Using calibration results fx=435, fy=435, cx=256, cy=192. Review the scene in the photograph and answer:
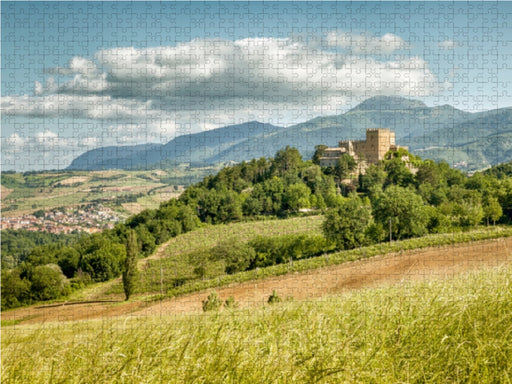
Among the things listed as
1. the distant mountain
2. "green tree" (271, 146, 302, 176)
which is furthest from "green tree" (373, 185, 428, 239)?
"green tree" (271, 146, 302, 176)

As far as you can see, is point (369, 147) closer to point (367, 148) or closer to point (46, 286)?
point (367, 148)

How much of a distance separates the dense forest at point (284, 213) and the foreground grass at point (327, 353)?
37.5 meters

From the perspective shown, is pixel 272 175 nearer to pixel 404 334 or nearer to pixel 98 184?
pixel 98 184

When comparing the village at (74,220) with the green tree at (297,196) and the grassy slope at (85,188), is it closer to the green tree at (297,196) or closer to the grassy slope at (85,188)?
the grassy slope at (85,188)

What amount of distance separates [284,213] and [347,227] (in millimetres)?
33985

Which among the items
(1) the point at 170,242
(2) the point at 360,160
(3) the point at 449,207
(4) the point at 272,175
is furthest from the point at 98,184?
(3) the point at 449,207

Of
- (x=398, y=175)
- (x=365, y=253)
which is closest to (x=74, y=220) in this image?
(x=398, y=175)

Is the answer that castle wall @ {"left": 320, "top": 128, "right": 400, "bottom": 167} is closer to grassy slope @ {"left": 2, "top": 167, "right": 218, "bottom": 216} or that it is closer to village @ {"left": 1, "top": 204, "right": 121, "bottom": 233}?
grassy slope @ {"left": 2, "top": 167, "right": 218, "bottom": 216}

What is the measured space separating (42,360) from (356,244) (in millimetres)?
41981

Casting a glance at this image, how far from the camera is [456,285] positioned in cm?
586

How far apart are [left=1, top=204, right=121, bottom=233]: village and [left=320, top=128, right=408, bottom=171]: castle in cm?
4296

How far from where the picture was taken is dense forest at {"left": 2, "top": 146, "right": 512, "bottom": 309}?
1724 inches

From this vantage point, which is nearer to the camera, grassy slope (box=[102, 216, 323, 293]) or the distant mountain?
the distant mountain

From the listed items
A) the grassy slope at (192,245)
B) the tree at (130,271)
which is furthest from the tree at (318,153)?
the tree at (130,271)
